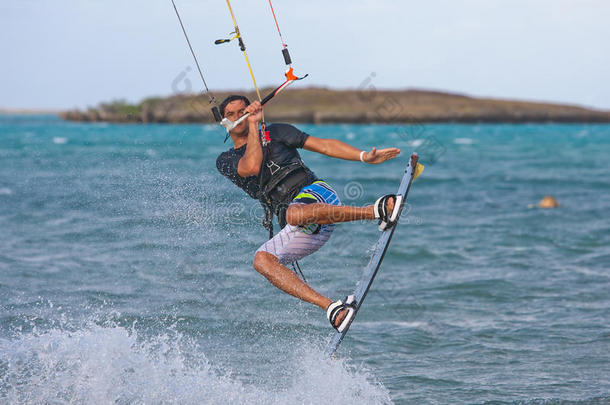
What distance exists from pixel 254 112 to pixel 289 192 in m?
0.83

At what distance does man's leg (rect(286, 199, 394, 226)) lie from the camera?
18.4 feet

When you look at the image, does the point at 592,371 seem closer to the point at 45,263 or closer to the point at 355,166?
the point at 45,263

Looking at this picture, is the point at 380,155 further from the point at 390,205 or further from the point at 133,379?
the point at 133,379

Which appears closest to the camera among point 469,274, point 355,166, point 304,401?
point 304,401

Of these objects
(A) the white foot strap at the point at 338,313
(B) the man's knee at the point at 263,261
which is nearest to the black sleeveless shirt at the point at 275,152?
(B) the man's knee at the point at 263,261

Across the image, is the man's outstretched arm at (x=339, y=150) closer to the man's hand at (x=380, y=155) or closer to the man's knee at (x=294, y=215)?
the man's hand at (x=380, y=155)

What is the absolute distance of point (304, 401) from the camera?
5.96m

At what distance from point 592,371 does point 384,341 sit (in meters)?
2.22

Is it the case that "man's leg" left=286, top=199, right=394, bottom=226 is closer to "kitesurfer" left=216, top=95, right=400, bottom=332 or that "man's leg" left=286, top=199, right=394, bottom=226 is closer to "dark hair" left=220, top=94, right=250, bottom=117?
"kitesurfer" left=216, top=95, right=400, bottom=332

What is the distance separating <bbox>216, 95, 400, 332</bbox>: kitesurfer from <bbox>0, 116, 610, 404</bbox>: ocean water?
1075mm

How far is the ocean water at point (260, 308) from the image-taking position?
6.26 meters

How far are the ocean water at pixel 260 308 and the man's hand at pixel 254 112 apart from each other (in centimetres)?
234

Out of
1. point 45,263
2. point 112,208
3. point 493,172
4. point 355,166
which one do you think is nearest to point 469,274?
point 45,263

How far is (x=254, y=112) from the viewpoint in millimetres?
5527
